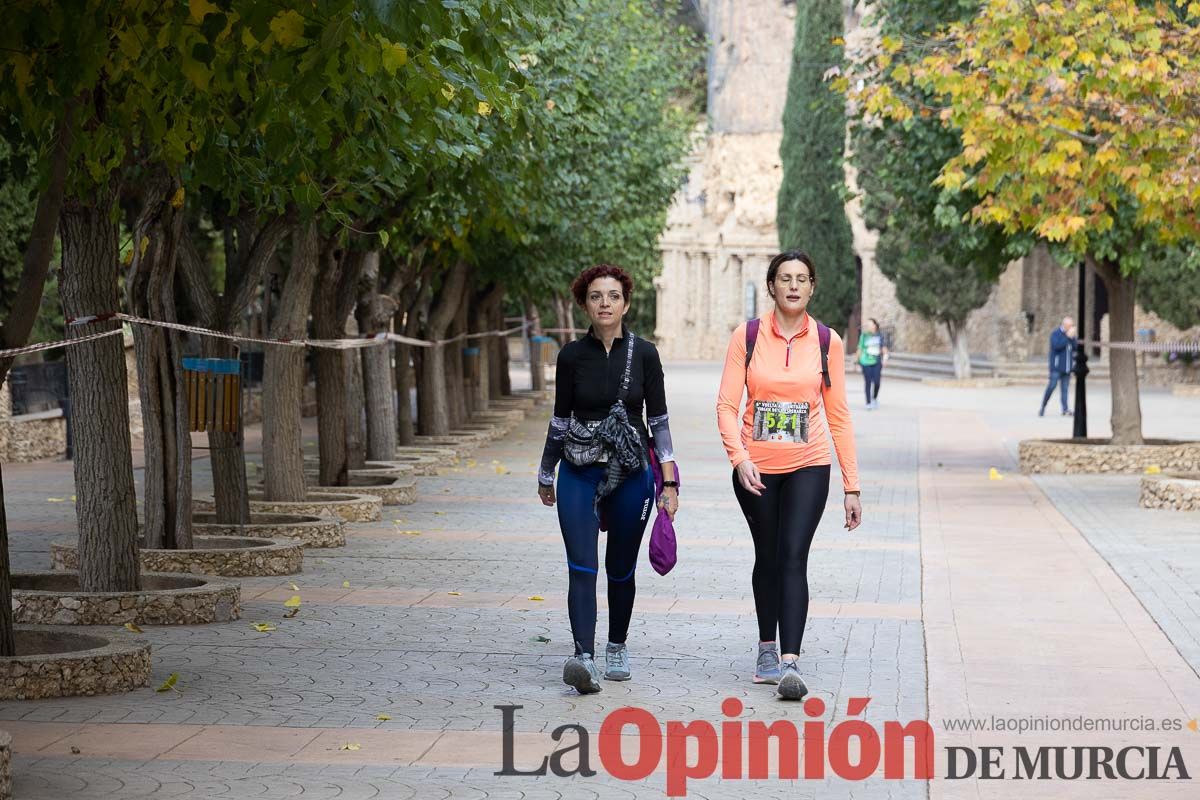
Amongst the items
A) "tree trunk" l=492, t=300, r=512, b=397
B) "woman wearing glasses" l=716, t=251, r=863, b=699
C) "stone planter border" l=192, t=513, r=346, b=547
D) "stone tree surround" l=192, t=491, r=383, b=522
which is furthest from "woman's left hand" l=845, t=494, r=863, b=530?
"tree trunk" l=492, t=300, r=512, b=397

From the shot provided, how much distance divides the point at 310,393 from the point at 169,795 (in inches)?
1178

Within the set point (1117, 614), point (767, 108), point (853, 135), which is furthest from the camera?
point (767, 108)

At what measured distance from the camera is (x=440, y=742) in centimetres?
688

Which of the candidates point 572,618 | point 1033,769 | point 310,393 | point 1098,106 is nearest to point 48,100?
point 572,618

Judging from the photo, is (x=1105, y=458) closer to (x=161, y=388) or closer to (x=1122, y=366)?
(x=1122, y=366)

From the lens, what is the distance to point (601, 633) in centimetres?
956

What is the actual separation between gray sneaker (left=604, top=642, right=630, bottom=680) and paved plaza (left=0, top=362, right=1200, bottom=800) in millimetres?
88

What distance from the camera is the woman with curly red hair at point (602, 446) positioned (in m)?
7.95

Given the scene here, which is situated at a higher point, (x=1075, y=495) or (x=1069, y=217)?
(x=1069, y=217)

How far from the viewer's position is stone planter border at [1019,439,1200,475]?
2052cm

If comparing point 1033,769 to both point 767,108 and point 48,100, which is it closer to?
point 48,100

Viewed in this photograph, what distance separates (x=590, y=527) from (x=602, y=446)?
1.20 ft

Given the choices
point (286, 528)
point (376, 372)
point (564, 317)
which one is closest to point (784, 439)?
point (286, 528)

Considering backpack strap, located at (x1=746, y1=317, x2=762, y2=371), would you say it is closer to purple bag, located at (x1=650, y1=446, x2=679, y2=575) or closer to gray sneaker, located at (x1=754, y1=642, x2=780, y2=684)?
purple bag, located at (x1=650, y1=446, x2=679, y2=575)
